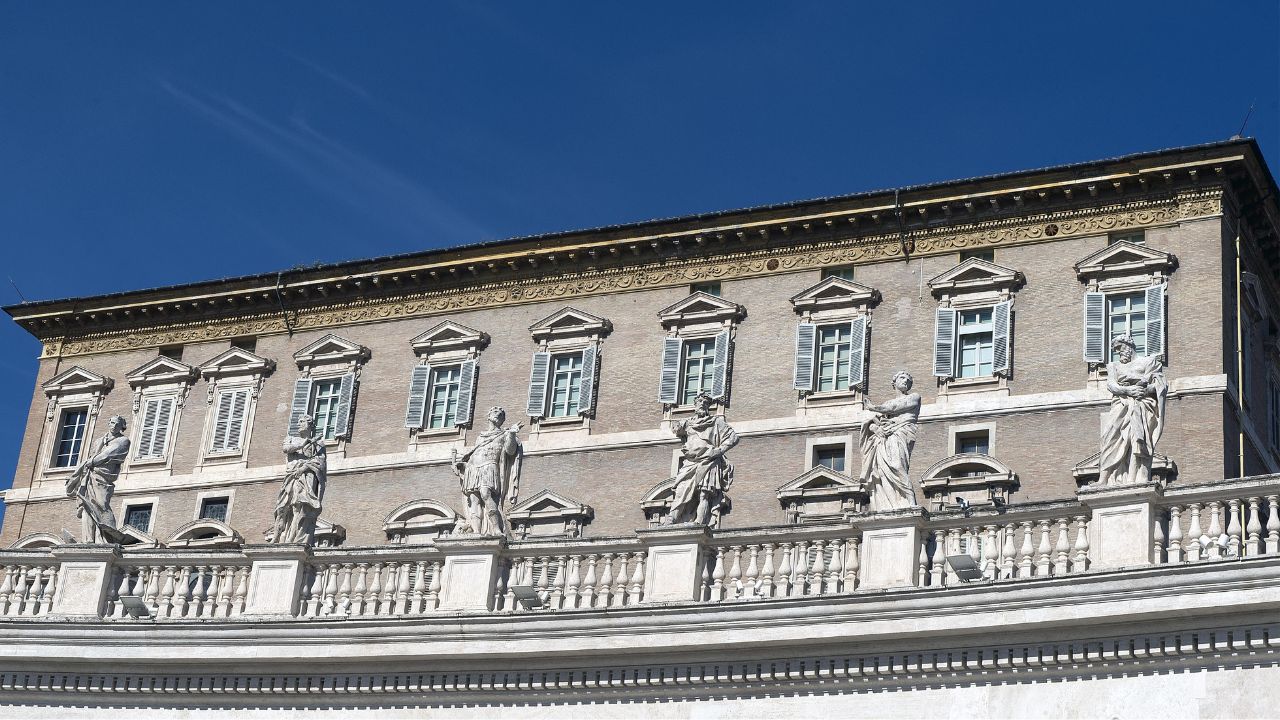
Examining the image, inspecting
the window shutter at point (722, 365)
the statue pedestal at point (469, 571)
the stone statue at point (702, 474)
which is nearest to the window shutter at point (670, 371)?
the window shutter at point (722, 365)

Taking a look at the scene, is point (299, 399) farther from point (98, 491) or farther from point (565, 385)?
point (98, 491)

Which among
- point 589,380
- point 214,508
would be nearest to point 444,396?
point 589,380

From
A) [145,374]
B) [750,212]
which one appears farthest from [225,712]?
[145,374]

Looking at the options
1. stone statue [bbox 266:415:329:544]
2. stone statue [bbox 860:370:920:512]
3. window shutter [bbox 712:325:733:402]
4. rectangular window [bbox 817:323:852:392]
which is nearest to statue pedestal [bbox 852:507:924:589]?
stone statue [bbox 860:370:920:512]

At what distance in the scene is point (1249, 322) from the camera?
44.8 metres

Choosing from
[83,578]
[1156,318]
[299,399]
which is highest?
[1156,318]

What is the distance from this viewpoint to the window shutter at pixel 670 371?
46719mm

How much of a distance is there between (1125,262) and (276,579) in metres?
20.9

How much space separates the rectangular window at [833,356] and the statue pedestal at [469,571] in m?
18.0

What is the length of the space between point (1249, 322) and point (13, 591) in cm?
2529

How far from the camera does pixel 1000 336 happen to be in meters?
44.5

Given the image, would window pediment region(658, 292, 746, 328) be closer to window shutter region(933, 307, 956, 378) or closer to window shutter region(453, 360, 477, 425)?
window shutter region(933, 307, 956, 378)

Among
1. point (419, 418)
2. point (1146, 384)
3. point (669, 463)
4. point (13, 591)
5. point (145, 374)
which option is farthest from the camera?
point (145, 374)

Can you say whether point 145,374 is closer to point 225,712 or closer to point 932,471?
point 932,471
